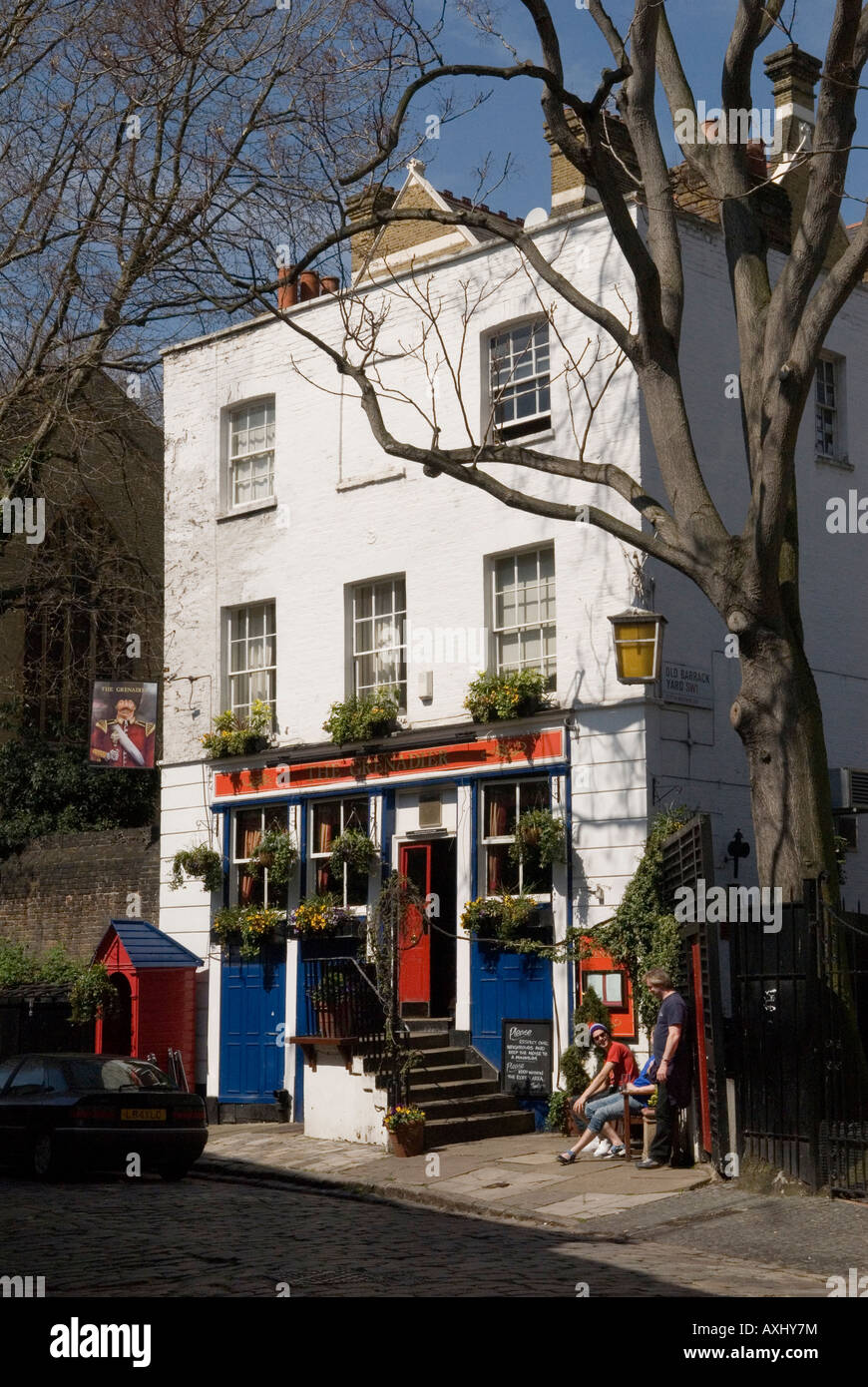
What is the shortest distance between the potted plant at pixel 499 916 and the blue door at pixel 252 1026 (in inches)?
146

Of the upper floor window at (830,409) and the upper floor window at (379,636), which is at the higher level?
the upper floor window at (830,409)

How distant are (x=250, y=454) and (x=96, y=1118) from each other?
35.7ft

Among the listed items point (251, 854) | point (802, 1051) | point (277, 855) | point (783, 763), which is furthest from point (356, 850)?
point (802, 1051)

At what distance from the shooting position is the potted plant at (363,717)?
21.2 meters

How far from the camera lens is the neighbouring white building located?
19.1 m

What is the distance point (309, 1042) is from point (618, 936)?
387 cm

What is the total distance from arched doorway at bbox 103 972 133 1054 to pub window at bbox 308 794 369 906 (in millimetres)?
3095

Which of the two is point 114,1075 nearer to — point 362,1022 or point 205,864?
point 362,1022

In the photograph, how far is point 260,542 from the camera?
2364cm

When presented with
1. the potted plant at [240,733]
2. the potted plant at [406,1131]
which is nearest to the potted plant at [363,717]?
the potted plant at [240,733]

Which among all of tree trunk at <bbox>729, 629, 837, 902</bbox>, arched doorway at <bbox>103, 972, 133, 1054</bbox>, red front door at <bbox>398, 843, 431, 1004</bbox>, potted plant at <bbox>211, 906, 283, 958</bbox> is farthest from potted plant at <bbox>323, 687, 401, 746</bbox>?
tree trunk at <bbox>729, 629, 837, 902</bbox>

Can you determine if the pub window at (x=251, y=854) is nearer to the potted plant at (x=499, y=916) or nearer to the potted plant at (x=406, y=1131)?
the potted plant at (x=499, y=916)

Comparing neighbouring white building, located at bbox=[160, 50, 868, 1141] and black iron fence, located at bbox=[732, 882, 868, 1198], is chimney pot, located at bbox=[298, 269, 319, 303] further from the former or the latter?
black iron fence, located at bbox=[732, 882, 868, 1198]

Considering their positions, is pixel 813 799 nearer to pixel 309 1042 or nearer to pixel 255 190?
pixel 309 1042
